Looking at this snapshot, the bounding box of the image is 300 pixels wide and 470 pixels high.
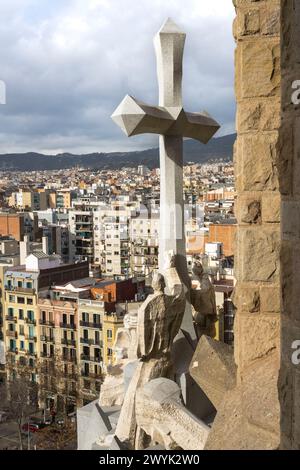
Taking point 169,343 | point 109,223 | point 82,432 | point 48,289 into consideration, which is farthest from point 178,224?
point 109,223

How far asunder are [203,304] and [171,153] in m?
1.39

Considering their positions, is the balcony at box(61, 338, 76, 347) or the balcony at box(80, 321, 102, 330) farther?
the balcony at box(61, 338, 76, 347)

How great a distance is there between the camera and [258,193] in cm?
272

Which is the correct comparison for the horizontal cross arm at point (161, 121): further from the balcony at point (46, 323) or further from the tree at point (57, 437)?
the balcony at point (46, 323)

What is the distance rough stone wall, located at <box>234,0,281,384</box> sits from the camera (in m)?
2.69

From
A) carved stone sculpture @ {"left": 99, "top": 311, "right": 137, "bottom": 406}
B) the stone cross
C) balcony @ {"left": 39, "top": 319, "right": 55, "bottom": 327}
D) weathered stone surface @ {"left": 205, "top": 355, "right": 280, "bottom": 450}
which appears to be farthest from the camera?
balcony @ {"left": 39, "top": 319, "right": 55, "bottom": 327}

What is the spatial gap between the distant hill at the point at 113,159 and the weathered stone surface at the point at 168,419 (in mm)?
112308

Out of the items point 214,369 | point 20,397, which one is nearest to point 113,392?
point 214,369

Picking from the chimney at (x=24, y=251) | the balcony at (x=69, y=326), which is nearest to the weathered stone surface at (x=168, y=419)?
the balcony at (x=69, y=326)

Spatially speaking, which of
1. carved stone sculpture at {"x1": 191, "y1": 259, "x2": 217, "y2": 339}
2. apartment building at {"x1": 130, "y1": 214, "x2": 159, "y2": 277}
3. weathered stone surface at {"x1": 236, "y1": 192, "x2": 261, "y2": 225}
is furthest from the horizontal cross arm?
apartment building at {"x1": 130, "y1": 214, "x2": 159, "y2": 277}

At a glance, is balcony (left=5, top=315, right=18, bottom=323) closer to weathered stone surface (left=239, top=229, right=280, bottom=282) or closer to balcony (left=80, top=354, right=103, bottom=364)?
balcony (left=80, top=354, right=103, bottom=364)

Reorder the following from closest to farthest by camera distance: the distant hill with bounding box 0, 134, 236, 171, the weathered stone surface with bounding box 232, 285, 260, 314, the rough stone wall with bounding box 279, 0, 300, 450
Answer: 1. the rough stone wall with bounding box 279, 0, 300, 450
2. the weathered stone surface with bounding box 232, 285, 260, 314
3. the distant hill with bounding box 0, 134, 236, 171

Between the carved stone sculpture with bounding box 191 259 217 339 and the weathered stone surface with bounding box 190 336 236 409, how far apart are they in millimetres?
2947

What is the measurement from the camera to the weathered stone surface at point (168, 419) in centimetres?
261
